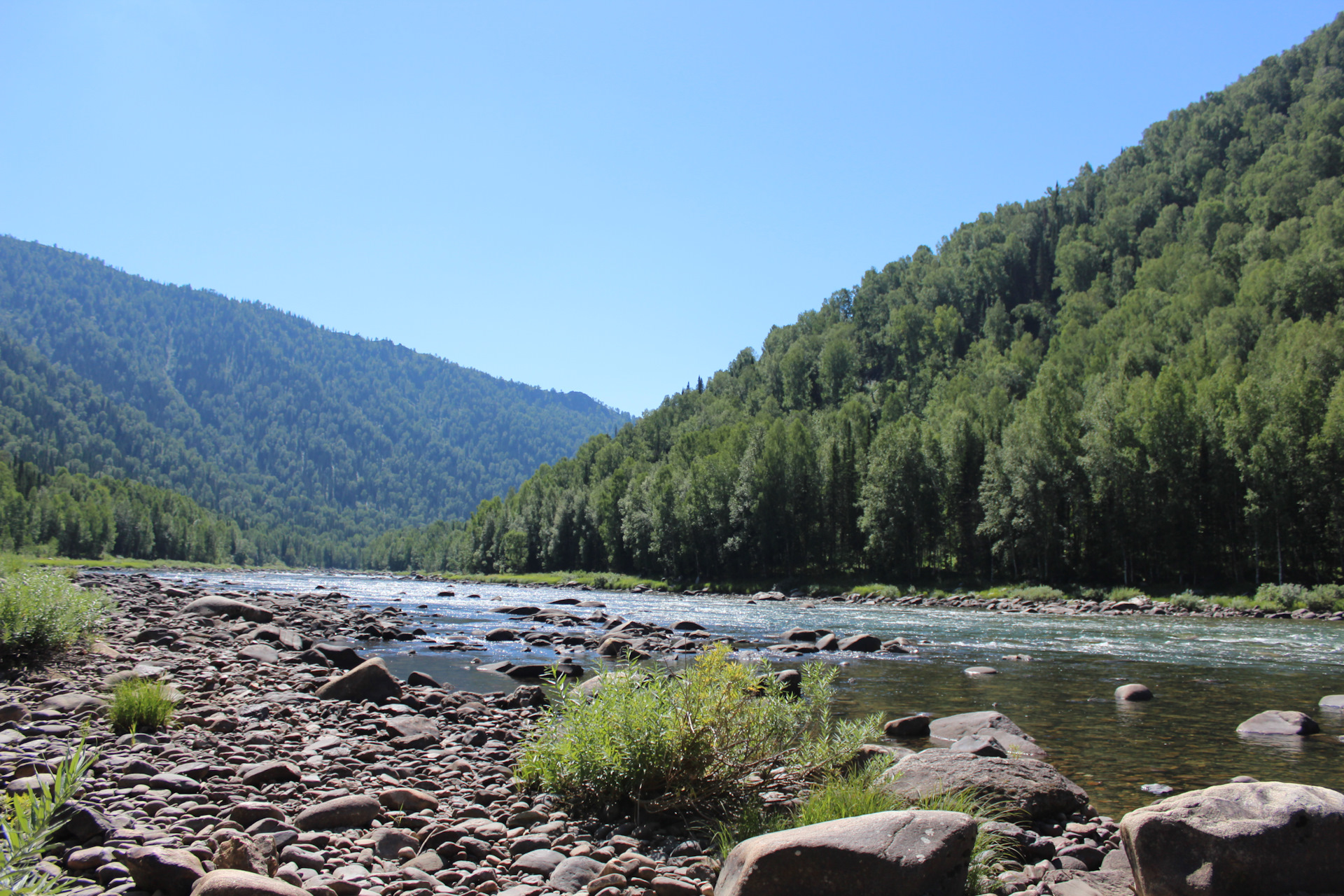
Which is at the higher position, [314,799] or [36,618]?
[36,618]

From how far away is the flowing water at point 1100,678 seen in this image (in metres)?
13.1

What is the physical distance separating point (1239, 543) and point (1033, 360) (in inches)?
2297

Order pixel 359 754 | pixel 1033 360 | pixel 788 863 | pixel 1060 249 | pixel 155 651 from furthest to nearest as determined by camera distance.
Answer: pixel 1060 249 → pixel 1033 360 → pixel 155 651 → pixel 359 754 → pixel 788 863

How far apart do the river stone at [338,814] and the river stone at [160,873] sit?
2.15 meters

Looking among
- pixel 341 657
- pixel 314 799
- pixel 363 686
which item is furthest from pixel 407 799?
pixel 341 657

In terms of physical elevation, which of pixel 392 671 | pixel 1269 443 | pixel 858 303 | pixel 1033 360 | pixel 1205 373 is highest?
pixel 858 303

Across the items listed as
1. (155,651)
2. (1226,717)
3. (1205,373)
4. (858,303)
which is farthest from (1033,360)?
(155,651)

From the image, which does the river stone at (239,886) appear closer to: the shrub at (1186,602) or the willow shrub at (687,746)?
the willow shrub at (687,746)

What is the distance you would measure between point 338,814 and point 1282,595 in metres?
57.4

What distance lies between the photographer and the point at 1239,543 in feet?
191

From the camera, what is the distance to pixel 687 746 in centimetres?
880

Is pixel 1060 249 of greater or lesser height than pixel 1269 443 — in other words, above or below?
above

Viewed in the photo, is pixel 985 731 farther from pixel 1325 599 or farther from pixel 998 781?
pixel 1325 599

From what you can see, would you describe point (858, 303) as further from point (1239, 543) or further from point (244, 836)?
point (244, 836)
